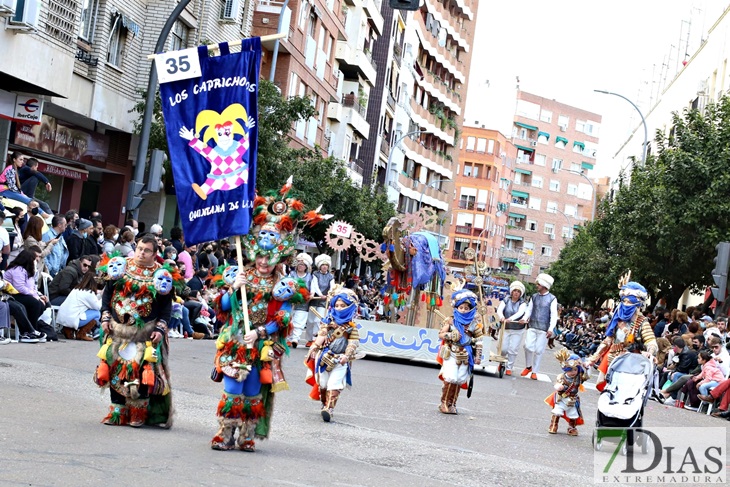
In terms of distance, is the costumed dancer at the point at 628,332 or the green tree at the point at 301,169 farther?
the green tree at the point at 301,169

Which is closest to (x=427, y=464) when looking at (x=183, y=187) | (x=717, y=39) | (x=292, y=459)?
(x=292, y=459)

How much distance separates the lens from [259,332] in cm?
1030

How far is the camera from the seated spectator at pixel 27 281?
17328mm

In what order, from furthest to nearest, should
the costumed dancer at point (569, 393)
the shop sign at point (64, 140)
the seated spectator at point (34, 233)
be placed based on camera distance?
the shop sign at point (64, 140), the seated spectator at point (34, 233), the costumed dancer at point (569, 393)

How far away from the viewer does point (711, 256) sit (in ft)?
115

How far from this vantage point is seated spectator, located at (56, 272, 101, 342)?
60.8ft

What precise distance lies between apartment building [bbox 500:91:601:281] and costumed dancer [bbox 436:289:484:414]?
11532 cm

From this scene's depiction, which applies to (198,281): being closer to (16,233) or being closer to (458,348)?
(16,233)

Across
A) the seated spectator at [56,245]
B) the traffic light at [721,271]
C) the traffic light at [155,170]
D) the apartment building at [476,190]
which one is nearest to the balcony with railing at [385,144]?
the apartment building at [476,190]

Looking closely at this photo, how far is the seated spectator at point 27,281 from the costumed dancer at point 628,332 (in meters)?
7.83

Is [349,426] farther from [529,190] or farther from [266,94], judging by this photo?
[529,190]

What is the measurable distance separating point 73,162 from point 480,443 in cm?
1923

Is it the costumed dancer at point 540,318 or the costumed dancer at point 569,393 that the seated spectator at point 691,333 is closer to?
the costumed dancer at point 540,318

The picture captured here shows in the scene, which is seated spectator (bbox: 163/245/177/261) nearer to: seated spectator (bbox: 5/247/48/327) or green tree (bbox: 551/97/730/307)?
seated spectator (bbox: 5/247/48/327)
